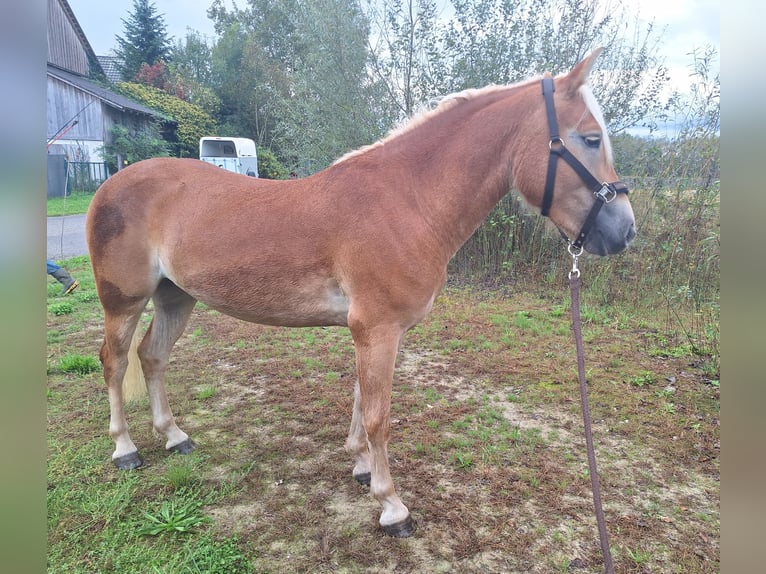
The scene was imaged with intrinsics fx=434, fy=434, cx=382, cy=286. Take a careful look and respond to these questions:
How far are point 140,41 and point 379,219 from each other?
41.0 meters

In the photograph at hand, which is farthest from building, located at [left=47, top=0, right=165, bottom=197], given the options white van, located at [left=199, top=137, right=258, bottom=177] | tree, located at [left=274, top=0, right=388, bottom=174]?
tree, located at [left=274, top=0, right=388, bottom=174]

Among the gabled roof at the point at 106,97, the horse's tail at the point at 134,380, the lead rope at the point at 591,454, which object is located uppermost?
the gabled roof at the point at 106,97

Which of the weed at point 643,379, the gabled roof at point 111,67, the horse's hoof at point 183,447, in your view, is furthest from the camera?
the gabled roof at point 111,67

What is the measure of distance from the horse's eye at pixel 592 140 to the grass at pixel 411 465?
200cm

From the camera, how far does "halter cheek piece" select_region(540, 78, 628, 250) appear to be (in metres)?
2.06

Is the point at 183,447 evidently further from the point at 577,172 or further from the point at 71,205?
the point at 71,205

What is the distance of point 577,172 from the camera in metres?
2.09

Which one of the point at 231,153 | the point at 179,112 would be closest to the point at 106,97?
the point at 179,112

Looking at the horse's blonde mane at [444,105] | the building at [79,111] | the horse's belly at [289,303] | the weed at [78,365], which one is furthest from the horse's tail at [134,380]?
the building at [79,111]

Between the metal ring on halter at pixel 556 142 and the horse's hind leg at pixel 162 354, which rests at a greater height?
the metal ring on halter at pixel 556 142

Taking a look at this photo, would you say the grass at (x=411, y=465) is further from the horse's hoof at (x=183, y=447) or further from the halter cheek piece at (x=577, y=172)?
the halter cheek piece at (x=577, y=172)

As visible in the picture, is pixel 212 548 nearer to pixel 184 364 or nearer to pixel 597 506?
pixel 597 506

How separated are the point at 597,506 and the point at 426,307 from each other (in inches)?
47.4

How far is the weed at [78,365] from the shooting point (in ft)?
→ 14.3
